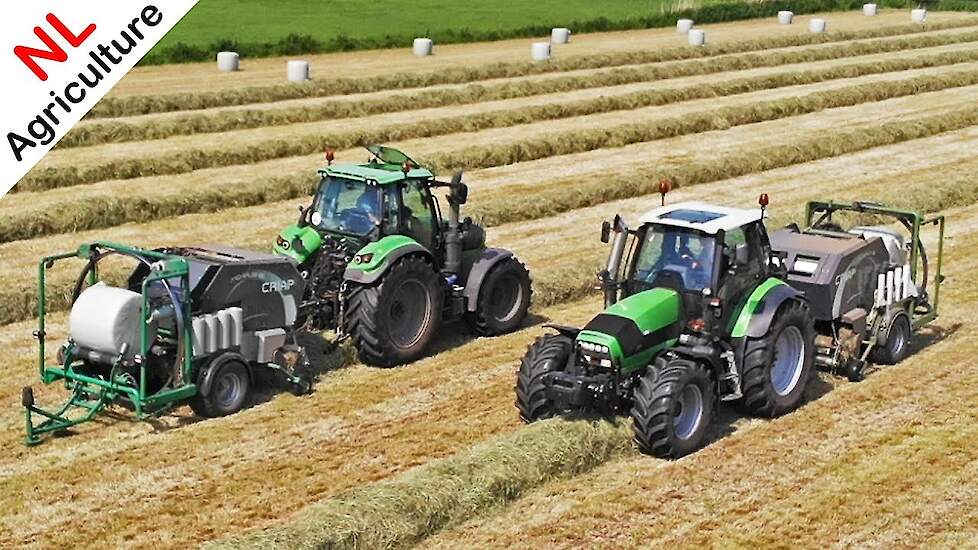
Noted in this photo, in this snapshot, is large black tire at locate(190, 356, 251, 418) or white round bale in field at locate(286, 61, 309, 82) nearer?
large black tire at locate(190, 356, 251, 418)

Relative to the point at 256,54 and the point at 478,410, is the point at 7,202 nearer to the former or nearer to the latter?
the point at 478,410

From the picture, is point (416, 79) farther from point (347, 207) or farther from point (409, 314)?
point (409, 314)

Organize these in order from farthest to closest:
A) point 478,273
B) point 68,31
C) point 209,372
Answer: point 68,31 → point 478,273 → point 209,372

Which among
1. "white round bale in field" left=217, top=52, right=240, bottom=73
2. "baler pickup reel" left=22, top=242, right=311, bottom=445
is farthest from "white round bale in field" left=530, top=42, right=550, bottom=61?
"baler pickup reel" left=22, top=242, right=311, bottom=445

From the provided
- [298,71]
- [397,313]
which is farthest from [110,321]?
[298,71]

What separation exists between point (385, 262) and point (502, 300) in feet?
7.59

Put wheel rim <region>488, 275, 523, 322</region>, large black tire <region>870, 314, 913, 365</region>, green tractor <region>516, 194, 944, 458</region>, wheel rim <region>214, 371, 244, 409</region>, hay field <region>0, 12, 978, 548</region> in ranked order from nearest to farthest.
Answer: hay field <region>0, 12, 978, 548</region>, green tractor <region>516, 194, 944, 458</region>, wheel rim <region>214, 371, 244, 409</region>, large black tire <region>870, 314, 913, 365</region>, wheel rim <region>488, 275, 523, 322</region>

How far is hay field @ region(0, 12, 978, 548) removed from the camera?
10.7 metres

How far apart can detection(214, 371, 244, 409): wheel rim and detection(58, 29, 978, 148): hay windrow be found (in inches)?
553

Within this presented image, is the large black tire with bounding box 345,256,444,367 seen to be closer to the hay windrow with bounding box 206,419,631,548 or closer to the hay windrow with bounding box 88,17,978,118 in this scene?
the hay windrow with bounding box 206,419,631,548

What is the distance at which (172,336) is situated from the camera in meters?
12.8

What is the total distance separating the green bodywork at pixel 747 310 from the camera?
12727 millimetres

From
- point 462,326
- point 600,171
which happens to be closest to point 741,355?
point 462,326

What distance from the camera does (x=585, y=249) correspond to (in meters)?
20.8
